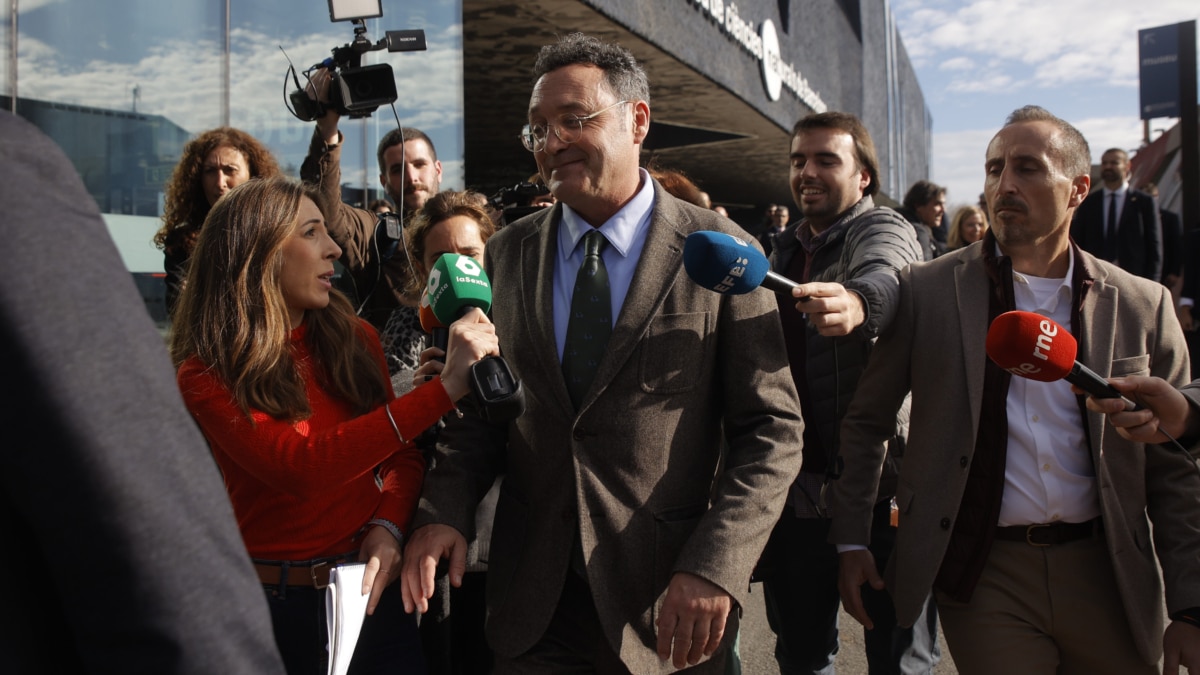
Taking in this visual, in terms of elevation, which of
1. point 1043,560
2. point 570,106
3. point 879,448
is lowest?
point 1043,560

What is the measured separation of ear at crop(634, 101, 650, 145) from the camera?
238 cm

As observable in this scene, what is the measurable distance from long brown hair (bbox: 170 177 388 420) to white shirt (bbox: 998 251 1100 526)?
1.66 meters

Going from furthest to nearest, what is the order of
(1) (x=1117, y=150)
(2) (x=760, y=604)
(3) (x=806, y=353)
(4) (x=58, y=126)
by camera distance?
(1) (x=1117, y=150) → (4) (x=58, y=126) → (2) (x=760, y=604) → (3) (x=806, y=353)

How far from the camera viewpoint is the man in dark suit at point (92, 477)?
857 millimetres

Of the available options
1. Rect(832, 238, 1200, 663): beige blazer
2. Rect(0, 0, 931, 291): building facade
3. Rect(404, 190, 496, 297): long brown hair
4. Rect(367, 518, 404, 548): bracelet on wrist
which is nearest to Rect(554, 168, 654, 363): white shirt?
Rect(367, 518, 404, 548): bracelet on wrist

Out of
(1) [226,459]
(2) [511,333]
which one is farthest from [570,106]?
(1) [226,459]

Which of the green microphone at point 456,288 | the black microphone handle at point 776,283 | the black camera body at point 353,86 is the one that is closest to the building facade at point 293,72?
the black camera body at point 353,86

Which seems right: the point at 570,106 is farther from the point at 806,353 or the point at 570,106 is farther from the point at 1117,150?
the point at 1117,150

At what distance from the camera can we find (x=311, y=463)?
6.95 feet

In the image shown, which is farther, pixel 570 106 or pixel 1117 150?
pixel 1117 150

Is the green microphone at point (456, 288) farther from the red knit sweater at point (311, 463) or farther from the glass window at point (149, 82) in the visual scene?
the glass window at point (149, 82)

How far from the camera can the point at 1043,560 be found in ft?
7.73

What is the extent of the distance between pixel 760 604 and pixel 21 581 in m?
4.45

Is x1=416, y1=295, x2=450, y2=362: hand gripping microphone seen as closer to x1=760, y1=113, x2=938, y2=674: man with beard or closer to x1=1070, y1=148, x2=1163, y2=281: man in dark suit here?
x1=760, y1=113, x2=938, y2=674: man with beard
